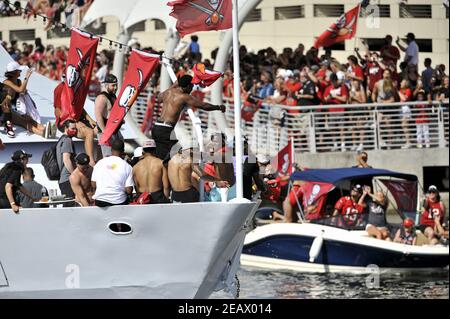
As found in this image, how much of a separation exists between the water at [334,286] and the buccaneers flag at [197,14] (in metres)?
6.85

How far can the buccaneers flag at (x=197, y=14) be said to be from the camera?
57.4ft

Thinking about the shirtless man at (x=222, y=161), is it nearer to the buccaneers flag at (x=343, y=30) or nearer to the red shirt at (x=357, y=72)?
the buccaneers flag at (x=343, y=30)

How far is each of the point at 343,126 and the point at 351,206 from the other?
203 inches

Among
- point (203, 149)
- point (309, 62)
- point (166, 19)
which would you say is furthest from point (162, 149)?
point (309, 62)

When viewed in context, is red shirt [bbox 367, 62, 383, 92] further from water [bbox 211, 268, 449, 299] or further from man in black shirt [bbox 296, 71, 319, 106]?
water [bbox 211, 268, 449, 299]

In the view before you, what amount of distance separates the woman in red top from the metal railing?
171 inches

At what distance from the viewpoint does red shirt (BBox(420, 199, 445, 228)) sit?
88.3 feet

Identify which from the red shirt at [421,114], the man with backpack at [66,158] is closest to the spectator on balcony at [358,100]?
the red shirt at [421,114]

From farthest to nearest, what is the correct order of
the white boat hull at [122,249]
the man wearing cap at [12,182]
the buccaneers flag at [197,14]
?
the man wearing cap at [12,182]
the white boat hull at [122,249]
the buccaneers flag at [197,14]

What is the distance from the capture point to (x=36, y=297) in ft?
59.9

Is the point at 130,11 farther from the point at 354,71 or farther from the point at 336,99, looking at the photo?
the point at 354,71

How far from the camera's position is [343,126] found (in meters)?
31.8

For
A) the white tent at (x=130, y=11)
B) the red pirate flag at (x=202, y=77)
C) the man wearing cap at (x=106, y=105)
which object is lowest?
the man wearing cap at (x=106, y=105)

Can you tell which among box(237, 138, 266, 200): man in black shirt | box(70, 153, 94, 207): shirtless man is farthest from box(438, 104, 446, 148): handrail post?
box(70, 153, 94, 207): shirtless man
